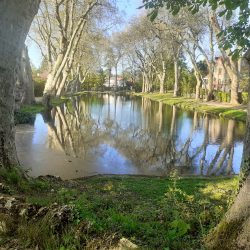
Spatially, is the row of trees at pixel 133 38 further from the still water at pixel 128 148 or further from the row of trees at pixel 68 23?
the still water at pixel 128 148

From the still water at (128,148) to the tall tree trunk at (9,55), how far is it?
4.08 m

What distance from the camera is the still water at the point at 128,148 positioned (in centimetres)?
1264

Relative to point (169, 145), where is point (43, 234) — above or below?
above

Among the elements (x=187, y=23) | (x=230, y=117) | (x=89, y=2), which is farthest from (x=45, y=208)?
(x=187, y=23)

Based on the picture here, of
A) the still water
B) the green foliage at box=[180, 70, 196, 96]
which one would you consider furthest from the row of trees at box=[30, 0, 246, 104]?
the still water

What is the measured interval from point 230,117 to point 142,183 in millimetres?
22606

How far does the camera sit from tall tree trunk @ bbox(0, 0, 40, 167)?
6812mm

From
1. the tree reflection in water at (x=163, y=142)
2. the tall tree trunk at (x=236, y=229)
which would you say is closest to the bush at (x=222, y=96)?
the tree reflection in water at (x=163, y=142)

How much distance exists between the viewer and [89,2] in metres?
33.1

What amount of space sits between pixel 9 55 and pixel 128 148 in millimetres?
10354

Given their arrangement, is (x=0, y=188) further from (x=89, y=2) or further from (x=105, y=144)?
(x=89, y=2)

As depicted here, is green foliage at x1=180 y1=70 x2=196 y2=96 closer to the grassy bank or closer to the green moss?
the grassy bank

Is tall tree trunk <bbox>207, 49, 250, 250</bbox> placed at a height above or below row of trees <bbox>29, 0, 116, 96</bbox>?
below

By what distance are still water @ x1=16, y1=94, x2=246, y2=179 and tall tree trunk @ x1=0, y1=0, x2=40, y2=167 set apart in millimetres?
4084
